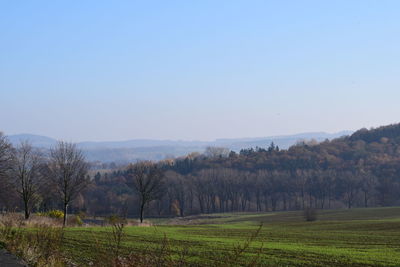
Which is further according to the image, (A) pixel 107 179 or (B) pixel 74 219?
(A) pixel 107 179

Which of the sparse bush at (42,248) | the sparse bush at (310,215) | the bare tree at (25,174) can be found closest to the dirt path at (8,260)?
the sparse bush at (42,248)

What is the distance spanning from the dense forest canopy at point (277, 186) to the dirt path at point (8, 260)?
90.9 metres

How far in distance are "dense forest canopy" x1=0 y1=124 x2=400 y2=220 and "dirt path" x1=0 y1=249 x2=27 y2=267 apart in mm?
90859

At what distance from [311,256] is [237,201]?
11297cm

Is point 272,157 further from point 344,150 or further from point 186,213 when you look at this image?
point 186,213

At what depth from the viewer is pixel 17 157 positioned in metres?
66.9

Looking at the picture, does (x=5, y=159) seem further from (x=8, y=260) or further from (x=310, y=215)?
(x=8, y=260)

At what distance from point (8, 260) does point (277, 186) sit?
122255mm

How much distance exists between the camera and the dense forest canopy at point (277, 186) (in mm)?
125188

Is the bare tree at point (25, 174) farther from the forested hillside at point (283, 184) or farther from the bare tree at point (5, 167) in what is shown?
the forested hillside at point (283, 184)

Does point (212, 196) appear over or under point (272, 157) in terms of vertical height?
under

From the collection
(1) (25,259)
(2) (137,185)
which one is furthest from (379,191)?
(1) (25,259)

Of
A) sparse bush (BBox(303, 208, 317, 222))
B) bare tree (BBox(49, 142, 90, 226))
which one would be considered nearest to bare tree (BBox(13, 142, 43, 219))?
bare tree (BBox(49, 142, 90, 226))

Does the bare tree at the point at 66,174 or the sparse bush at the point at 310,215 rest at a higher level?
the bare tree at the point at 66,174
